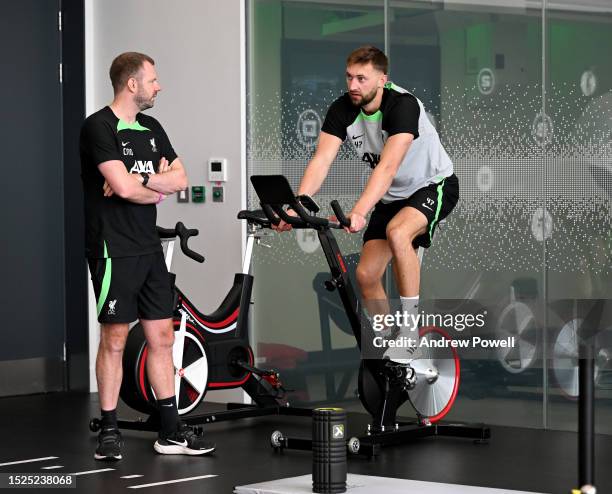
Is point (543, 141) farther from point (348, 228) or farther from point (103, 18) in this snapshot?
point (103, 18)

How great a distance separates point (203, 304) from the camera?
277 inches

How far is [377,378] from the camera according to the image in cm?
517

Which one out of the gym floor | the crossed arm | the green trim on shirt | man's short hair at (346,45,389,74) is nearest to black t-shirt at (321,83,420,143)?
man's short hair at (346,45,389,74)

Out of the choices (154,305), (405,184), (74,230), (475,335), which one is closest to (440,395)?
(405,184)

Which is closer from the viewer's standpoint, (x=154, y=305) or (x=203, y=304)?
(x=154, y=305)

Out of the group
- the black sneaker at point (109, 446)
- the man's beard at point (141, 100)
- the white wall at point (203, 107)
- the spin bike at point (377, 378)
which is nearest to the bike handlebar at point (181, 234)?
the spin bike at point (377, 378)

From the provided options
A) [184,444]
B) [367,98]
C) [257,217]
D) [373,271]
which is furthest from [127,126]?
[184,444]

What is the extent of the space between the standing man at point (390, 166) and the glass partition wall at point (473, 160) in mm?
591

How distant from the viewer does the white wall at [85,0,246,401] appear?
6898mm

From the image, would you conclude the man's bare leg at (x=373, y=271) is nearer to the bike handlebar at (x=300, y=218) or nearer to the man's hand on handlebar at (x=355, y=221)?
the bike handlebar at (x=300, y=218)

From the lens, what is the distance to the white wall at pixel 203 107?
6.90m

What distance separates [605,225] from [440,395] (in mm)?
1141

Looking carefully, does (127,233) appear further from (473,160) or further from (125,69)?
(473,160)

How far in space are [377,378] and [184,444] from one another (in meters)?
0.88
